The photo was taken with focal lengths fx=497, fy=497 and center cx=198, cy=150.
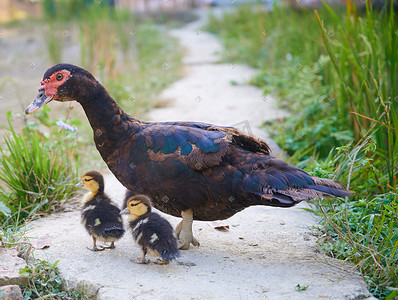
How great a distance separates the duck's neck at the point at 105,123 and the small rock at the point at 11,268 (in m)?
0.86

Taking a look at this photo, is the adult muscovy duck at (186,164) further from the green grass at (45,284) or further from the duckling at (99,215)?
the green grass at (45,284)

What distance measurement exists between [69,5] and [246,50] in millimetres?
6598

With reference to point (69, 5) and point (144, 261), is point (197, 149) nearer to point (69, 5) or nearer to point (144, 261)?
point (144, 261)

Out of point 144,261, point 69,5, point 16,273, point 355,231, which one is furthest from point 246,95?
point 69,5

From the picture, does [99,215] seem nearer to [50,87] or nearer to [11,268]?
[11,268]

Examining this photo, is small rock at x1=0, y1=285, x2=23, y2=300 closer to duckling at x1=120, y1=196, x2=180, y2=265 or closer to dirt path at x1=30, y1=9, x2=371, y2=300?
dirt path at x1=30, y1=9, x2=371, y2=300

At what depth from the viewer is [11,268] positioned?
2955 mm

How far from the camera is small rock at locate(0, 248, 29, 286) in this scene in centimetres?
286

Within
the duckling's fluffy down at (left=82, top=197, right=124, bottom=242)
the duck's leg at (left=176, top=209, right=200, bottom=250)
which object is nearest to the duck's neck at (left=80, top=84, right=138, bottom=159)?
the duckling's fluffy down at (left=82, top=197, right=124, bottom=242)

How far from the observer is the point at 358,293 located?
2.75m

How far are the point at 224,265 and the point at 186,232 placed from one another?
38cm

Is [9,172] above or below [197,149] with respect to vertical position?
below

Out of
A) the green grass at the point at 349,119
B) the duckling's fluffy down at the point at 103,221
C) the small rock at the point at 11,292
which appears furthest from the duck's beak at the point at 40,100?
the green grass at the point at 349,119

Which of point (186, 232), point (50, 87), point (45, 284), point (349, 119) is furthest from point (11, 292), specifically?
point (349, 119)
